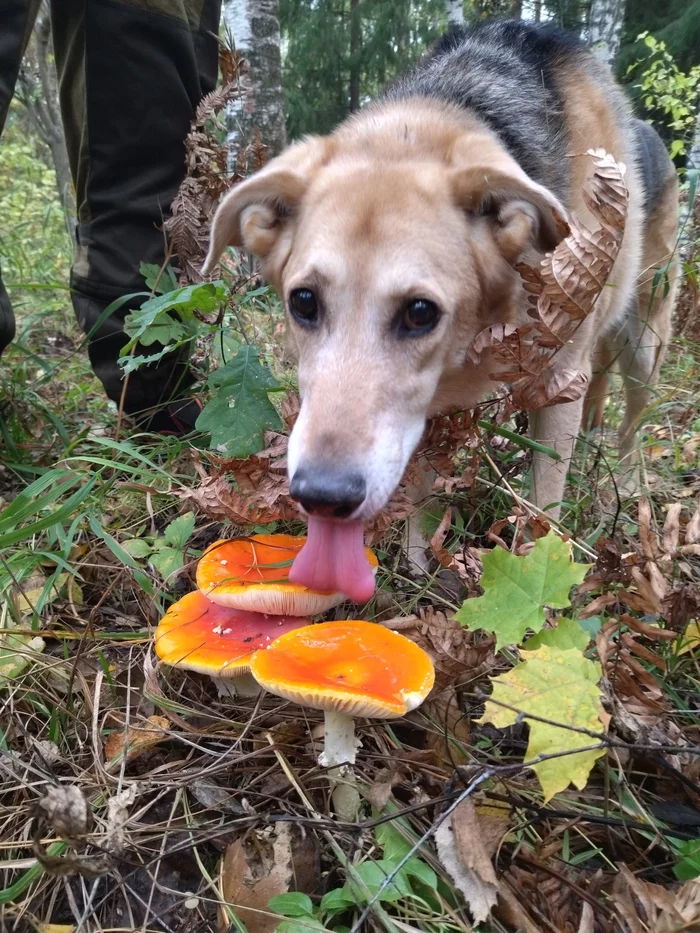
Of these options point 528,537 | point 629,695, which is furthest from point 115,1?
point 629,695

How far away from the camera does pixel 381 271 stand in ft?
6.99

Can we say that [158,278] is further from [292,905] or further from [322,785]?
[292,905]

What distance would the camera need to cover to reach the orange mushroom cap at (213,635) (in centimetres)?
171

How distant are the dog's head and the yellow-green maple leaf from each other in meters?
0.66

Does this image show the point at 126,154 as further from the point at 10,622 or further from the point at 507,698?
the point at 507,698

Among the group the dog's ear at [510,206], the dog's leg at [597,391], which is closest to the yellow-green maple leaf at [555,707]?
the dog's ear at [510,206]

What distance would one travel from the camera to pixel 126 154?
3.39 meters

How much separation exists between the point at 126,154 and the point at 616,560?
326 cm

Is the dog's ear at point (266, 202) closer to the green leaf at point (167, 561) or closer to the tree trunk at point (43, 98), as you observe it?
the green leaf at point (167, 561)

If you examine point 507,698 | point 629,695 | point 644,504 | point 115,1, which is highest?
A: point 115,1

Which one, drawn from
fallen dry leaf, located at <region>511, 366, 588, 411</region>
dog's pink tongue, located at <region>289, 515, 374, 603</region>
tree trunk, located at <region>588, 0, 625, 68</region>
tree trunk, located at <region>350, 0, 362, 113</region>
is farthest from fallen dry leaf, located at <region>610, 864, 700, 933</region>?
tree trunk, located at <region>350, 0, 362, 113</region>

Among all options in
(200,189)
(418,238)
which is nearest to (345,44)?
(200,189)

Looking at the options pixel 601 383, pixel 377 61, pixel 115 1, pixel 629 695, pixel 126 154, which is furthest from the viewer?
pixel 377 61

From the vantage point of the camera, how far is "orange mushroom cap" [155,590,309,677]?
1.71 metres
